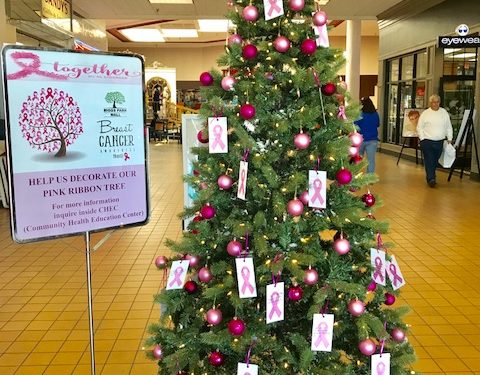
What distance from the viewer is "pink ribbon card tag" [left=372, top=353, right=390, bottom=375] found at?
7.11ft

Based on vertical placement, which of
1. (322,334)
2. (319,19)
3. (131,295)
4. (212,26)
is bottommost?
(131,295)

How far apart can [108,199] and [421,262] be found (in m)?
3.69

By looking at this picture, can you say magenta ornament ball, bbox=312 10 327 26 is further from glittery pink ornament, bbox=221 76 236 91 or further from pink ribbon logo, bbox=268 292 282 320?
pink ribbon logo, bbox=268 292 282 320

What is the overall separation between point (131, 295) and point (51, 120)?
98.2 inches

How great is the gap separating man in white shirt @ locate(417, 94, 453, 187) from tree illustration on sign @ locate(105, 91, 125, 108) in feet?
26.6

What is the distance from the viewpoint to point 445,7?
11695mm

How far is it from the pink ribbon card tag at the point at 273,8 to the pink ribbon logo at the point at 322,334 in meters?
1.24

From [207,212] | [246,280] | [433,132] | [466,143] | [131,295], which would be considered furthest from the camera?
[466,143]

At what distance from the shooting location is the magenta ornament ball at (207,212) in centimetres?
225

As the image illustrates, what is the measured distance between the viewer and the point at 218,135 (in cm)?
222

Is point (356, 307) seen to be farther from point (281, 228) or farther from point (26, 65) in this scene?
point (26, 65)

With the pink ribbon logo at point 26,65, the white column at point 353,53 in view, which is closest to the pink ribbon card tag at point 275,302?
the pink ribbon logo at point 26,65

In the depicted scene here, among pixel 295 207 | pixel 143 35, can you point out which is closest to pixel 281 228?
pixel 295 207

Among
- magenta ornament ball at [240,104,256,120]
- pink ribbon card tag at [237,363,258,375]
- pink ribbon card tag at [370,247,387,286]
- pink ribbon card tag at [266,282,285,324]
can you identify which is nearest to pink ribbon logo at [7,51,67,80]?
magenta ornament ball at [240,104,256,120]
